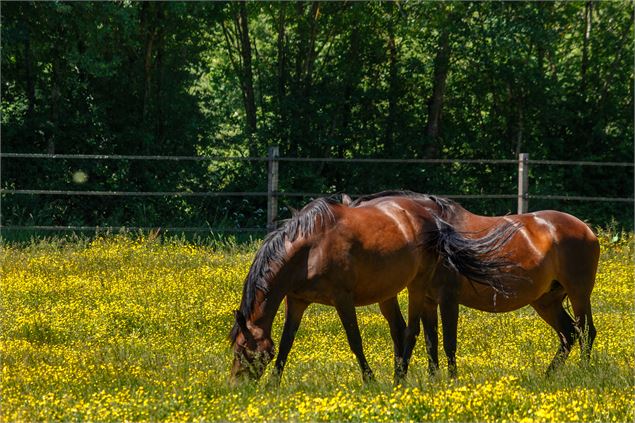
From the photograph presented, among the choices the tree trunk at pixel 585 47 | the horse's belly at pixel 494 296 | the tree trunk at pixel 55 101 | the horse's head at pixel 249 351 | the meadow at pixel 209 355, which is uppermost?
the tree trunk at pixel 585 47

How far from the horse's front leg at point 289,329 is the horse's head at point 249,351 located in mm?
142

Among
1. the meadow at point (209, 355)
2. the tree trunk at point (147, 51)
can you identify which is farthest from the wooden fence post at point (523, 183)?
the tree trunk at point (147, 51)

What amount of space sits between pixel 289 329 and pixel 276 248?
61 cm

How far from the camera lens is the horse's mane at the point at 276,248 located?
739cm

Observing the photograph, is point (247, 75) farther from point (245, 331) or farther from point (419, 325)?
point (245, 331)

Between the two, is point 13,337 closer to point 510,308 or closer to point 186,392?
point 186,392

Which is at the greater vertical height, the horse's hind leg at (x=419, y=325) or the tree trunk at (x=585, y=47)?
the tree trunk at (x=585, y=47)

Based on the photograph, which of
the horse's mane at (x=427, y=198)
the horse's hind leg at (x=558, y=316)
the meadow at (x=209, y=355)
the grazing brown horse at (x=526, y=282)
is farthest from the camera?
the horse's hind leg at (x=558, y=316)

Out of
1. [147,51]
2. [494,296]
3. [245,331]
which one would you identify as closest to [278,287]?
[245,331]

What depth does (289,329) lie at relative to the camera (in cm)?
761

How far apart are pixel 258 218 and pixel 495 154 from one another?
20.8 feet

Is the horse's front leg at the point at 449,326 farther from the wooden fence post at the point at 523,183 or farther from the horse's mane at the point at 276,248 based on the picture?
the wooden fence post at the point at 523,183

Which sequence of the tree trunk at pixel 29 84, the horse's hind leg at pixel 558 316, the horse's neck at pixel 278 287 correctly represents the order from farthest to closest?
the tree trunk at pixel 29 84
the horse's hind leg at pixel 558 316
the horse's neck at pixel 278 287

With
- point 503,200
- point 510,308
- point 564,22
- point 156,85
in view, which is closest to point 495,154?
point 503,200
